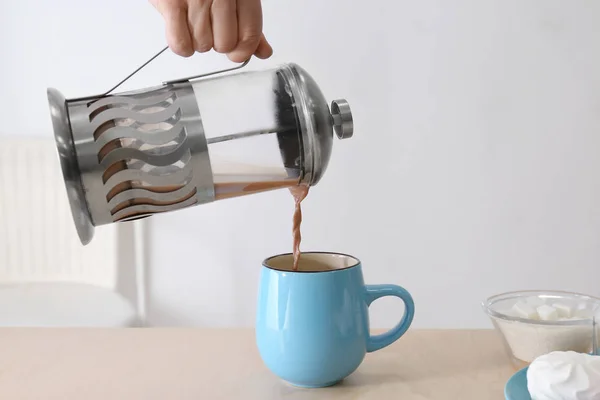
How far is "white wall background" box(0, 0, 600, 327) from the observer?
5.76ft

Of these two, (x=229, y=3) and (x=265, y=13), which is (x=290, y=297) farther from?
(x=265, y=13)

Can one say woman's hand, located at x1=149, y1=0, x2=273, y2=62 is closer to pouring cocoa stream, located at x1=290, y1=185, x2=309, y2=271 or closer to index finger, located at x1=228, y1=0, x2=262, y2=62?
index finger, located at x1=228, y1=0, x2=262, y2=62

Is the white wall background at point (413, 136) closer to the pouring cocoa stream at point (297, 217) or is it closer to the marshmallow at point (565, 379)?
the pouring cocoa stream at point (297, 217)

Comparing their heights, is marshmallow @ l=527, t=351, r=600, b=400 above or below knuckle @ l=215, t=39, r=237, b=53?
below

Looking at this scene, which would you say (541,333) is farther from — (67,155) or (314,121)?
(67,155)

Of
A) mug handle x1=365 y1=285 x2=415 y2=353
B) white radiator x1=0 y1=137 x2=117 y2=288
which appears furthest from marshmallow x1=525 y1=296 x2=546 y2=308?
white radiator x1=0 y1=137 x2=117 y2=288

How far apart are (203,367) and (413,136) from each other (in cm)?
114

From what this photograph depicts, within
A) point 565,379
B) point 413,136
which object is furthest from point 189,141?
point 413,136

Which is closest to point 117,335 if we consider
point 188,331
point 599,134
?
point 188,331

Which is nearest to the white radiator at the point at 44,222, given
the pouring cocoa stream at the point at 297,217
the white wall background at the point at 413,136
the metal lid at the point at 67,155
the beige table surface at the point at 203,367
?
the white wall background at the point at 413,136

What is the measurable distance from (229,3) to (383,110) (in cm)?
116

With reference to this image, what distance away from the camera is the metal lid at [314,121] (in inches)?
26.2

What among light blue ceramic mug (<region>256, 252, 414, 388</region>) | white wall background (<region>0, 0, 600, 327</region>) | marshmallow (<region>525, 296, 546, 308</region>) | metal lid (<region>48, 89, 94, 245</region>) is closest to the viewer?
metal lid (<region>48, 89, 94, 245</region>)

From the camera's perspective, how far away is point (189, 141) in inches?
24.6
